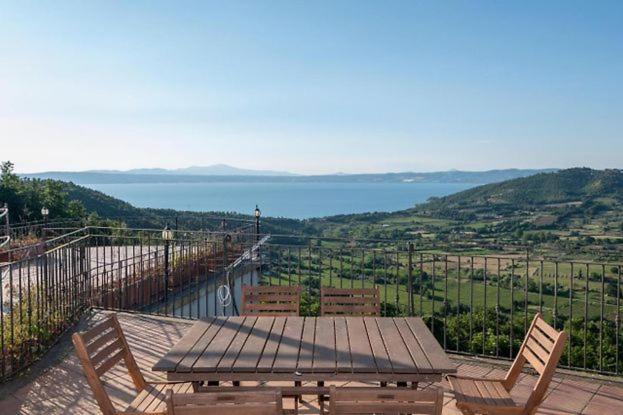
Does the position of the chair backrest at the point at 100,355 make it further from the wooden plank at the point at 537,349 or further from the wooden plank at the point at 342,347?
the wooden plank at the point at 537,349

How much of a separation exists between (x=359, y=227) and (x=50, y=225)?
19.8m

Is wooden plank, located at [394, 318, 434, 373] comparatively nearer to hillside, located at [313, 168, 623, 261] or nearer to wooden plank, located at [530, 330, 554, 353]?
wooden plank, located at [530, 330, 554, 353]

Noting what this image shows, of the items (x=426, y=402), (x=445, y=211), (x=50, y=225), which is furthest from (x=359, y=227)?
(x=426, y=402)

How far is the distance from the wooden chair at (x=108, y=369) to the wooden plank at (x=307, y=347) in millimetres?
778

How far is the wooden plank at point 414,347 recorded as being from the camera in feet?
8.50

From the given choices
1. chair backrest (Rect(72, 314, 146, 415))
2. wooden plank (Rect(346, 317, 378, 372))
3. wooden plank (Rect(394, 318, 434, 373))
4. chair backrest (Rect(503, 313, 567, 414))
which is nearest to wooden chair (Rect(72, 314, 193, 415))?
chair backrest (Rect(72, 314, 146, 415))

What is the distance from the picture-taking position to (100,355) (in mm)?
2947

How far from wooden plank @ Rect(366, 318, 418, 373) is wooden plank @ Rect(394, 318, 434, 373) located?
0.02 meters

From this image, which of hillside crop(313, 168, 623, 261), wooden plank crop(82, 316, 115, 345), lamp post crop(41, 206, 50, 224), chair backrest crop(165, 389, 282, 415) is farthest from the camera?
hillside crop(313, 168, 623, 261)

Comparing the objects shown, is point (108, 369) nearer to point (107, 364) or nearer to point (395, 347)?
point (107, 364)

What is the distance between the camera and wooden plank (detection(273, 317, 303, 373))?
260 centimetres

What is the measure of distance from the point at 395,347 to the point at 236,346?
91 centimetres

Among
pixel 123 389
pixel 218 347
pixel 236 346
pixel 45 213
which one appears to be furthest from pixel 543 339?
pixel 45 213

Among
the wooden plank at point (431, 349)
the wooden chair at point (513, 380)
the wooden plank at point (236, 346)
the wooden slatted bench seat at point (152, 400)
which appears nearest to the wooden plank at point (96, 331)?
the wooden slatted bench seat at point (152, 400)
